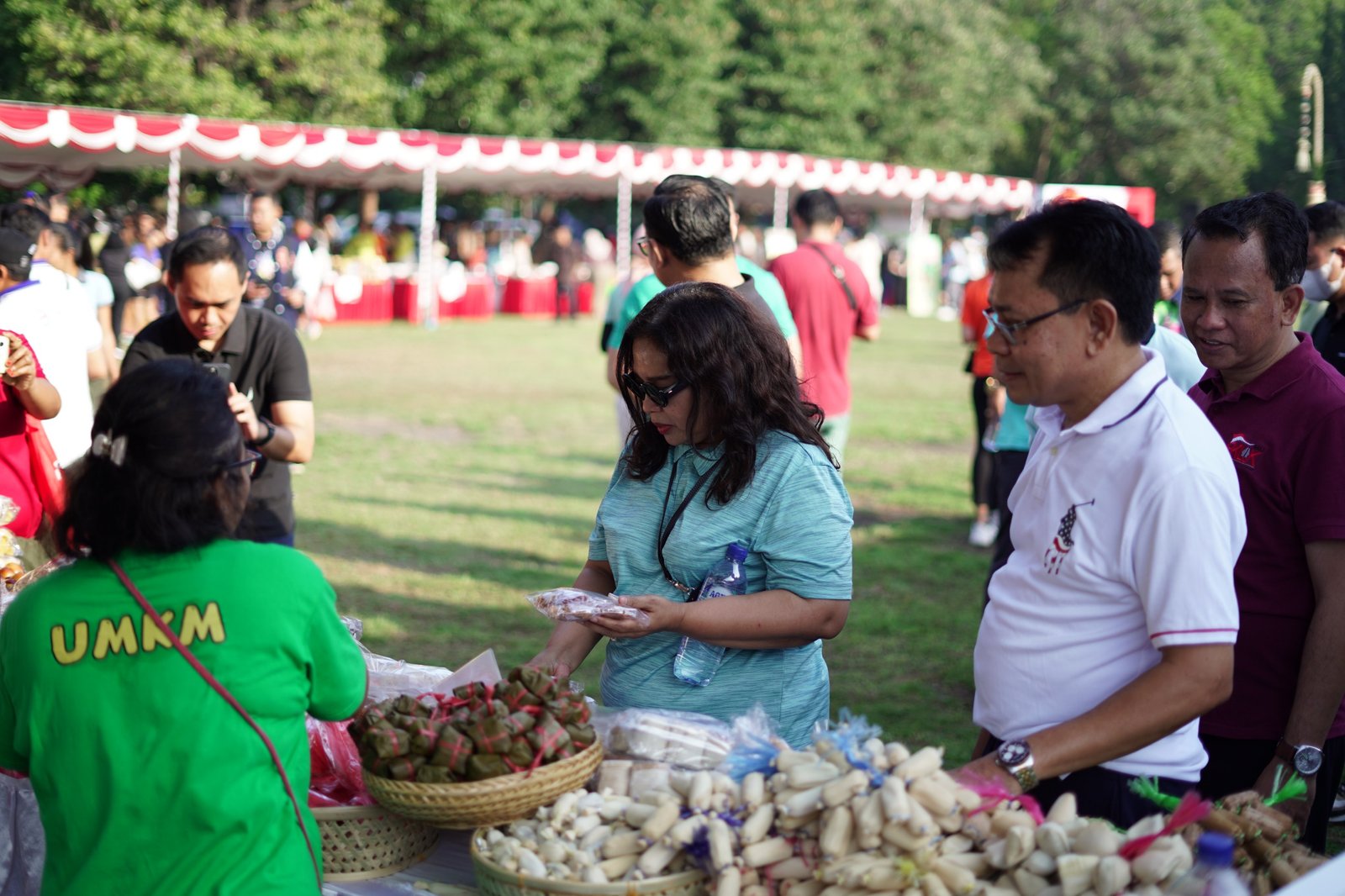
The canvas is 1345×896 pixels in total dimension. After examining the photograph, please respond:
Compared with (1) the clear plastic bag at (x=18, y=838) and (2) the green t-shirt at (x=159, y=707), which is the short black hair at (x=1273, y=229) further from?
(1) the clear plastic bag at (x=18, y=838)

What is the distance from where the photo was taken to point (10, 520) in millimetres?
3939

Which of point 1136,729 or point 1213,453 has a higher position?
point 1213,453

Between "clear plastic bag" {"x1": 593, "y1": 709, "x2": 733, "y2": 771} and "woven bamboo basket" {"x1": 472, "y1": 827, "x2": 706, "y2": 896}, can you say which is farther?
"clear plastic bag" {"x1": 593, "y1": 709, "x2": 733, "y2": 771}

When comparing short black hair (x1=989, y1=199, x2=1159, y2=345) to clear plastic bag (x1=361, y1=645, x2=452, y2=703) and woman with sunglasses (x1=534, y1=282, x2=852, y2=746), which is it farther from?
clear plastic bag (x1=361, y1=645, x2=452, y2=703)

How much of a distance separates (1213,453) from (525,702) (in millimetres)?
1327

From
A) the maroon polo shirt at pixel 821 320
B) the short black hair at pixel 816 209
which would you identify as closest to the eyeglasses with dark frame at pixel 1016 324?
the maroon polo shirt at pixel 821 320

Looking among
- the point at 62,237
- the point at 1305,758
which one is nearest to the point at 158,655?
the point at 1305,758

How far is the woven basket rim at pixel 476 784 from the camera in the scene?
221cm

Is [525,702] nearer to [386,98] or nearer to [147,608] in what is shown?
[147,608]

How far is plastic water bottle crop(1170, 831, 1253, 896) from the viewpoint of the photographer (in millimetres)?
1800

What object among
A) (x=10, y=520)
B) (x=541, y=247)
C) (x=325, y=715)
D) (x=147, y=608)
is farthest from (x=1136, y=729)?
(x=541, y=247)

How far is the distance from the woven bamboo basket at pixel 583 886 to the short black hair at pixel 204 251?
2604 millimetres

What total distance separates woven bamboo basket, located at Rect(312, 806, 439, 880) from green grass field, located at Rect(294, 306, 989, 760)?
3141 mm

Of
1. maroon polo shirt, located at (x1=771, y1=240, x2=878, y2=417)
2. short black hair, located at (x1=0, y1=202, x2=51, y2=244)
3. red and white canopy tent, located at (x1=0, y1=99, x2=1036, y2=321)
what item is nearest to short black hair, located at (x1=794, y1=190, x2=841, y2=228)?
maroon polo shirt, located at (x1=771, y1=240, x2=878, y2=417)
